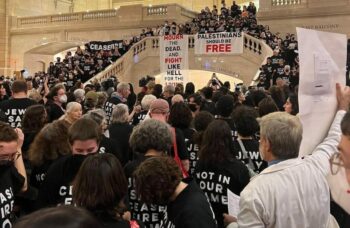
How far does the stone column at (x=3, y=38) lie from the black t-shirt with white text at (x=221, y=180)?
3022 centimetres

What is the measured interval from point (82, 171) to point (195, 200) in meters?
0.65

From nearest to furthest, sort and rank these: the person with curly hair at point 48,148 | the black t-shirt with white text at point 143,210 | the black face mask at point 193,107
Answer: the black t-shirt with white text at point 143,210 < the person with curly hair at point 48,148 < the black face mask at point 193,107

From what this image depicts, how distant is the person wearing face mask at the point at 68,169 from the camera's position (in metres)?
3.15

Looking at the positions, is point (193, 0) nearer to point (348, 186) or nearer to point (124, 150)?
point (124, 150)

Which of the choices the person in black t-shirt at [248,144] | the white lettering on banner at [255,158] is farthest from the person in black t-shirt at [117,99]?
the white lettering on banner at [255,158]

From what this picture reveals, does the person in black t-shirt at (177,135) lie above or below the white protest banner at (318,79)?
below

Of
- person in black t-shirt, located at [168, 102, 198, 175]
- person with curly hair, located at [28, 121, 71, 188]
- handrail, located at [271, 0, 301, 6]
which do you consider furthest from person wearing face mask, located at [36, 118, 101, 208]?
handrail, located at [271, 0, 301, 6]

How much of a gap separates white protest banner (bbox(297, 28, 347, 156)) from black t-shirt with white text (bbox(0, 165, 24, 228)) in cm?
189

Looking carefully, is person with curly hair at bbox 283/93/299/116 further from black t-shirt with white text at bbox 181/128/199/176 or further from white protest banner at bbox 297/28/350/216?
white protest banner at bbox 297/28/350/216

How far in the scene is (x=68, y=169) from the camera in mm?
3174

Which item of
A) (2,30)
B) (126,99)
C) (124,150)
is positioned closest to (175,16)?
(2,30)

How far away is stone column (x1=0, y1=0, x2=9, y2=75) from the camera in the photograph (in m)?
31.2

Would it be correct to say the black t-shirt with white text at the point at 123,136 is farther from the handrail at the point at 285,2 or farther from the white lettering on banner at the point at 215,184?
the handrail at the point at 285,2

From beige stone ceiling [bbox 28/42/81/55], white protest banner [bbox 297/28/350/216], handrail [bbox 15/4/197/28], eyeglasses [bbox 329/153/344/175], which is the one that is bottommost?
eyeglasses [bbox 329/153/344/175]
